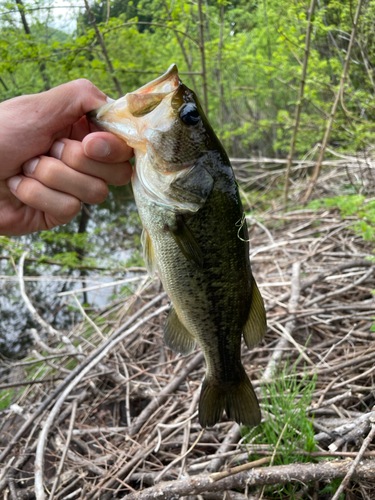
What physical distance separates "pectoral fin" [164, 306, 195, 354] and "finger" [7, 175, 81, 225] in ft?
2.46

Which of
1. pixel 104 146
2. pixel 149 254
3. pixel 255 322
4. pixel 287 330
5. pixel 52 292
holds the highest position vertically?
pixel 104 146

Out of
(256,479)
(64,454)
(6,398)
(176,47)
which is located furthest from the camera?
(176,47)

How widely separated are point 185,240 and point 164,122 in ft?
1.63

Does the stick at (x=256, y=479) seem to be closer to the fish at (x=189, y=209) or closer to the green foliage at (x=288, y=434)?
the green foliage at (x=288, y=434)

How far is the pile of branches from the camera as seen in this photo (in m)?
1.75

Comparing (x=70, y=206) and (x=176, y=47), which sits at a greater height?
(x=176, y=47)

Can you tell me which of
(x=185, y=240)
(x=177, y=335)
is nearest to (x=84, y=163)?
(x=185, y=240)

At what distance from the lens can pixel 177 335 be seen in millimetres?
1878

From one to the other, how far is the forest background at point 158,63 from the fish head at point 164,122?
199 cm

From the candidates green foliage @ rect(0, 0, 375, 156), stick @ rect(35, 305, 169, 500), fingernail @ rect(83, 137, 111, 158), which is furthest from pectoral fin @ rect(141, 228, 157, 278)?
green foliage @ rect(0, 0, 375, 156)

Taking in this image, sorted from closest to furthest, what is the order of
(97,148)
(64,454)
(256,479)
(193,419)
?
(97,148), (256,479), (64,454), (193,419)

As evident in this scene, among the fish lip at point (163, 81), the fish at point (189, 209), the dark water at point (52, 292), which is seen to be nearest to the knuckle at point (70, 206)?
the fish at point (189, 209)

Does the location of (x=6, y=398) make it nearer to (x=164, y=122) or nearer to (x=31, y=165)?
(x=31, y=165)

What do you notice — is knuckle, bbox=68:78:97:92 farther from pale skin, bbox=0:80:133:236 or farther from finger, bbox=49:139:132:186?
finger, bbox=49:139:132:186
